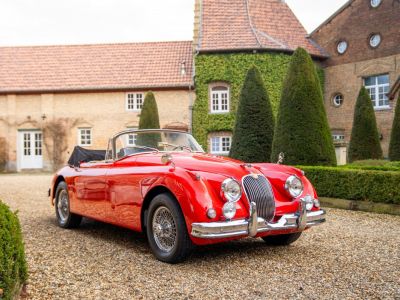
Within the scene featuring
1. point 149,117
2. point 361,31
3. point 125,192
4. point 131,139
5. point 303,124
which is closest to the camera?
point 125,192

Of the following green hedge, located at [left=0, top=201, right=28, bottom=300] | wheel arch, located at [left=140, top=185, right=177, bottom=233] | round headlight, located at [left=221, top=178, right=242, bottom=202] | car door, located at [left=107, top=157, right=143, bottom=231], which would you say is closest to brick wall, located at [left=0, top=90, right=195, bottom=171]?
car door, located at [left=107, top=157, right=143, bottom=231]

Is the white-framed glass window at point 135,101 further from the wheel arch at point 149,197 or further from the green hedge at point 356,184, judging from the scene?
the wheel arch at point 149,197

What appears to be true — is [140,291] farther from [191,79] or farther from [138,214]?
[191,79]

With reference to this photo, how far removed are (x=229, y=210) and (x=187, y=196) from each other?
1.49 ft

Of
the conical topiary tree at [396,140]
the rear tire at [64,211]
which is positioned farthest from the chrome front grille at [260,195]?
the conical topiary tree at [396,140]

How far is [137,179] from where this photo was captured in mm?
5242

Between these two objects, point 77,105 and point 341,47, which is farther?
point 77,105

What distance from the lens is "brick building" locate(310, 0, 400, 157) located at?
22453 millimetres

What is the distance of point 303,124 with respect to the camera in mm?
11484

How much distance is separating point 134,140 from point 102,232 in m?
1.62

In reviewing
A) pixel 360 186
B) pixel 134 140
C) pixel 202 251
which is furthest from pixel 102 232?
pixel 360 186

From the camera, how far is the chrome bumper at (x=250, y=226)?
4.32 m

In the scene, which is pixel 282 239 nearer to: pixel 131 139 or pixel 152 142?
pixel 152 142

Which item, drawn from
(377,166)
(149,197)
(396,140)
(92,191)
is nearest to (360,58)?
(396,140)
